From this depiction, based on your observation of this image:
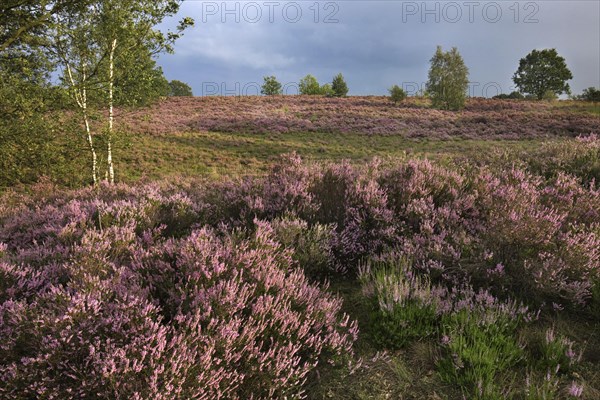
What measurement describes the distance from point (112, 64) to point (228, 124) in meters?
16.2

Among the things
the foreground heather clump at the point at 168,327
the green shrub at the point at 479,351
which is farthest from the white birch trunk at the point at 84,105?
the green shrub at the point at 479,351

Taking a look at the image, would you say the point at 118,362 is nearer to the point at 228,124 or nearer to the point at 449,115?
the point at 228,124

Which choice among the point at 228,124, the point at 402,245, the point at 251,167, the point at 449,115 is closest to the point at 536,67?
the point at 449,115

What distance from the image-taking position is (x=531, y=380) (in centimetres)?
236

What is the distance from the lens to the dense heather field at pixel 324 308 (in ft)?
7.11

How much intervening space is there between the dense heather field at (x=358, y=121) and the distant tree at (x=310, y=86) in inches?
1178

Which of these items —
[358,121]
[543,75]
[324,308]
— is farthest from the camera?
[543,75]

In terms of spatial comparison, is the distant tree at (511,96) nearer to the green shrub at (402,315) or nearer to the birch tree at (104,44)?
the birch tree at (104,44)

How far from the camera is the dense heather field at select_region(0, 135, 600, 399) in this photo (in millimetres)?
2166

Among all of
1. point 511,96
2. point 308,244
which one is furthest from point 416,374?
point 511,96

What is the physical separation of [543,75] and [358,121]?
154 feet

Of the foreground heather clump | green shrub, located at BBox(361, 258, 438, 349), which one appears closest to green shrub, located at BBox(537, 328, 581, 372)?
green shrub, located at BBox(361, 258, 438, 349)

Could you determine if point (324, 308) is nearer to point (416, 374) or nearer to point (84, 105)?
point (416, 374)

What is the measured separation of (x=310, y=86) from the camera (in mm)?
70125
